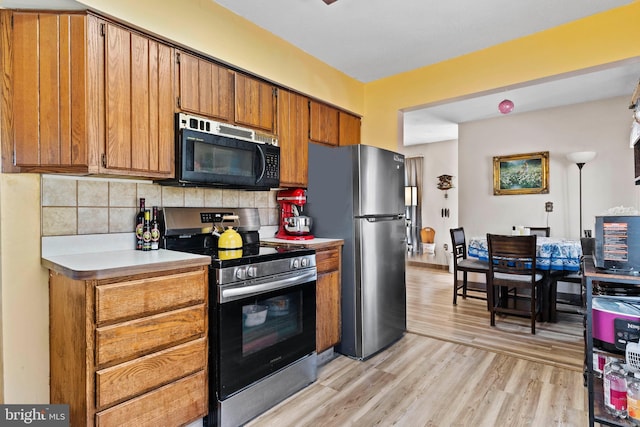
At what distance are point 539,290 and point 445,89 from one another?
246 centimetres

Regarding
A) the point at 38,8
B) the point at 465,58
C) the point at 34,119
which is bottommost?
the point at 34,119

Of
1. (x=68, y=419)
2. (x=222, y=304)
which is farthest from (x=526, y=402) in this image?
(x=68, y=419)

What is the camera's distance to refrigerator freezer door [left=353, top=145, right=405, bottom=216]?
2.71 m

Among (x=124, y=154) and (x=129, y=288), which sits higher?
(x=124, y=154)

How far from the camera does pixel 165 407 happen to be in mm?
1630

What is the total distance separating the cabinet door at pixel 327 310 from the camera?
8.31 feet

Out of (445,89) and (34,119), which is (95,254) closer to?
(34,119)

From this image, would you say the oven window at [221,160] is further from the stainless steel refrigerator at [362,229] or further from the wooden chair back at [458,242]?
the wooden chair back at [458,242]

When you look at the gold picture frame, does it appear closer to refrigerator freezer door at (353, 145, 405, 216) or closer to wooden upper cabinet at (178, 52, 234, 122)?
refrigerator freezer door at (353, 145, 405, 216)

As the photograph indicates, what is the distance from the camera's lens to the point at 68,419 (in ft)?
5.10

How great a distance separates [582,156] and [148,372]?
17.1 ft

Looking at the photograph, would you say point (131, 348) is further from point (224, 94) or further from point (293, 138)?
point (293, 138)

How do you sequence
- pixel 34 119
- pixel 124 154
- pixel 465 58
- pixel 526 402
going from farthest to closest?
pixel 465 58 < pixel 526 402 < pixel 124 154 < pixel 34 119

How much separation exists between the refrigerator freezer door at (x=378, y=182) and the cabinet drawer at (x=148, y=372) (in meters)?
1.54
